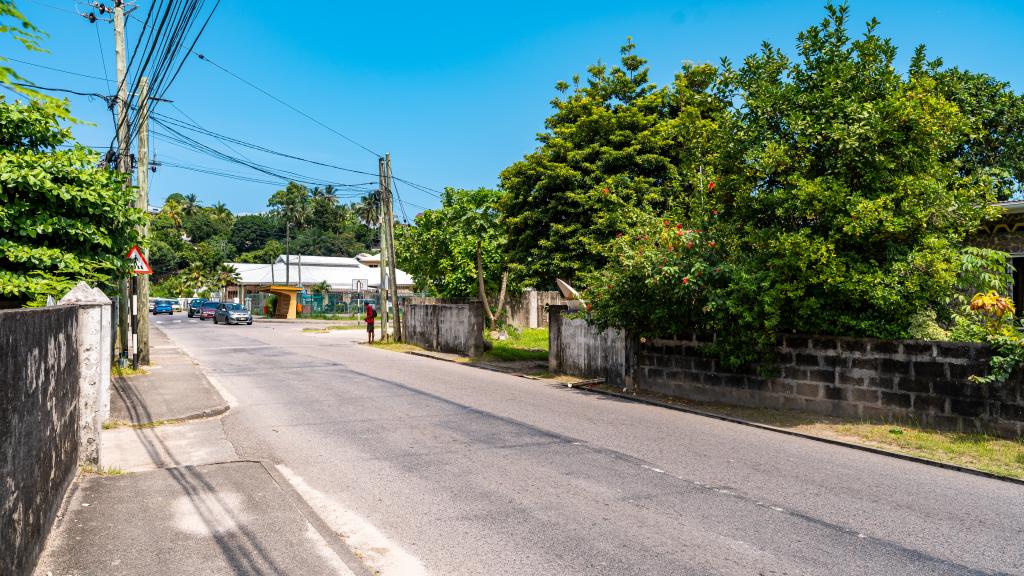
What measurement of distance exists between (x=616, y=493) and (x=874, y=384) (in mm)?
5499

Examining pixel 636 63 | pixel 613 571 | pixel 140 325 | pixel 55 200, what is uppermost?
pixel 636 63

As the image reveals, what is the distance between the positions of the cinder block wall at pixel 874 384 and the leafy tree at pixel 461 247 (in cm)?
1306

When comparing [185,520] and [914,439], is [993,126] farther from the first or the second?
[185,520]

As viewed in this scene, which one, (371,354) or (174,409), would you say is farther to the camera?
(371,354)

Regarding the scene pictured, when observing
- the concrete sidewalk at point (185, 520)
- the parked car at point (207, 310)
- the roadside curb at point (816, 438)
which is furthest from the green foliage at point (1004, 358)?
the parked car at point (207, 310)

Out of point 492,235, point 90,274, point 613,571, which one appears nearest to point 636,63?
point 492,235

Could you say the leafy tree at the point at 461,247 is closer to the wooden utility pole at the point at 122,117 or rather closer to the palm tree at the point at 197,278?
the wooden utility pole at the point at 122,117

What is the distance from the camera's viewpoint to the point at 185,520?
5.60m

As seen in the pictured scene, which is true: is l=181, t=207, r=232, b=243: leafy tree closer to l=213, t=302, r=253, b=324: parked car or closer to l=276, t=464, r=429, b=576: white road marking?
l=213, t=302, r=253, b=324: parked car

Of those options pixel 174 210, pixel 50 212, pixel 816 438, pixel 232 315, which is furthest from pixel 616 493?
pixel 174 210

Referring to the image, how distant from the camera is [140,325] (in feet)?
57.1

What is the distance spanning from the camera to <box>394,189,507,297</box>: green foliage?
25.7m

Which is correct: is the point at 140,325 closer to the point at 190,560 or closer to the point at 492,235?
the point at 492,235

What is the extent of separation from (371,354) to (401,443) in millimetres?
14747
